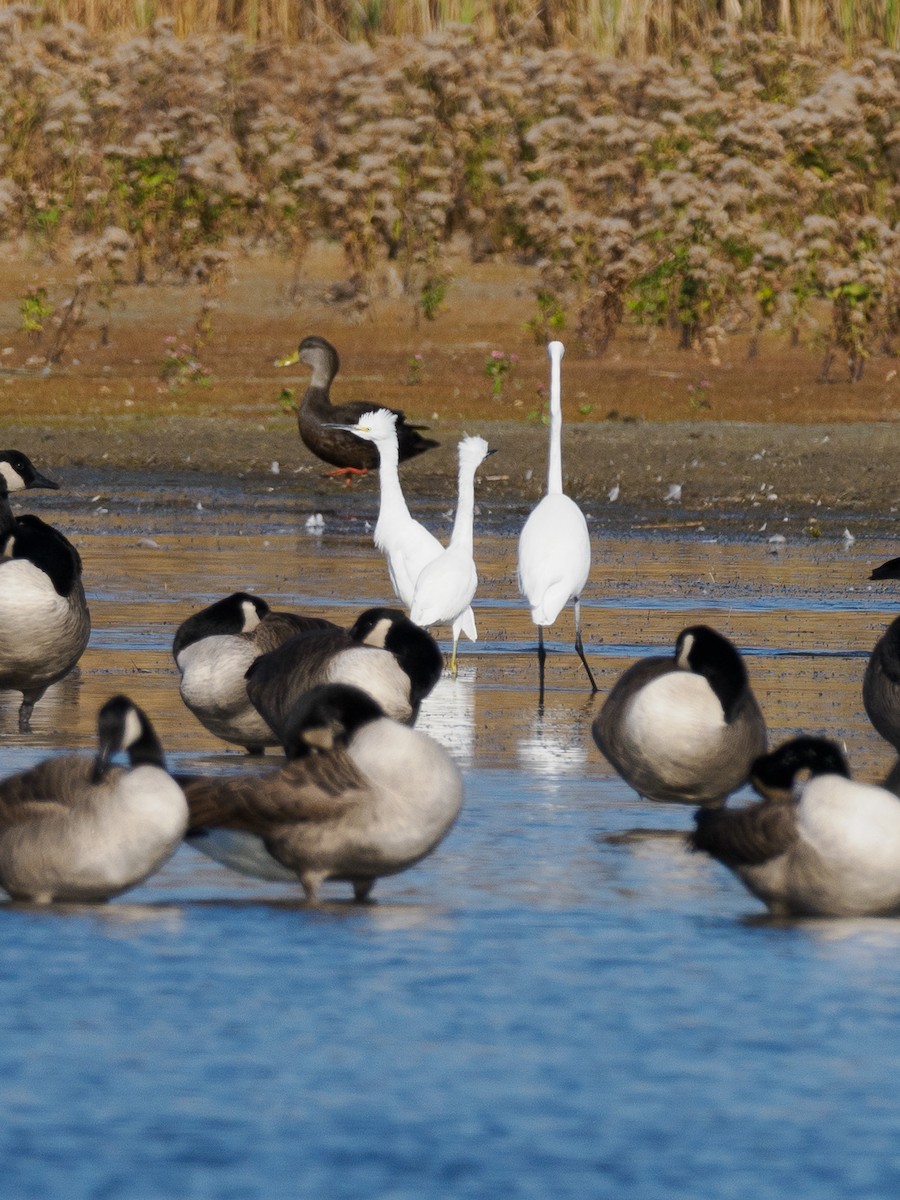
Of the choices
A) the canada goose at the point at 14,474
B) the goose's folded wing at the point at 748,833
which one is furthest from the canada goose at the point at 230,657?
the canada goose at the point at 14,474

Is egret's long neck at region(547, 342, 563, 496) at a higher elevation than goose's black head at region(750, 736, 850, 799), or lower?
higher

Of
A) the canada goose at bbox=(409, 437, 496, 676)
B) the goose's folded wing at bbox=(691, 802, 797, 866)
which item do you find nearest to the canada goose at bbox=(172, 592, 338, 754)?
the canada goose at bbox=(409, 437, 496, 676)

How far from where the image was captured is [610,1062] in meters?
5.76

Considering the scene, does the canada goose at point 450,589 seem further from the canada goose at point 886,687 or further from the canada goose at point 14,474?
the canada goose at point 886,687

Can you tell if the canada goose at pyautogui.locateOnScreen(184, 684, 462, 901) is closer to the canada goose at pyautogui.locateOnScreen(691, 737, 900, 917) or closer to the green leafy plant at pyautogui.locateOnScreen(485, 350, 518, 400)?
the canada goose at pyautogui.locateOnScreen(691, 737, 900, 917)

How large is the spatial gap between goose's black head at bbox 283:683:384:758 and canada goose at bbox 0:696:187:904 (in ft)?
1.68

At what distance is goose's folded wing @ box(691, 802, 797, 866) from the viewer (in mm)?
6809

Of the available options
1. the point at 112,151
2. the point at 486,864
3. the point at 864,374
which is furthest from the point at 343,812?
the point at 112,151

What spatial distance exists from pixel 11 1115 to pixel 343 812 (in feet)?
5.74

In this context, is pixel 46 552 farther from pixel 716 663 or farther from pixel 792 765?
pixel 792 765

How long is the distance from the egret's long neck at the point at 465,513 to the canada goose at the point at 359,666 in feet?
10.4

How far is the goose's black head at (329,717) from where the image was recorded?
7.11m

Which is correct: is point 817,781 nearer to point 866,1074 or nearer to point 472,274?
point 866,1074

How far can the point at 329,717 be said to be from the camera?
7227 millimetres
